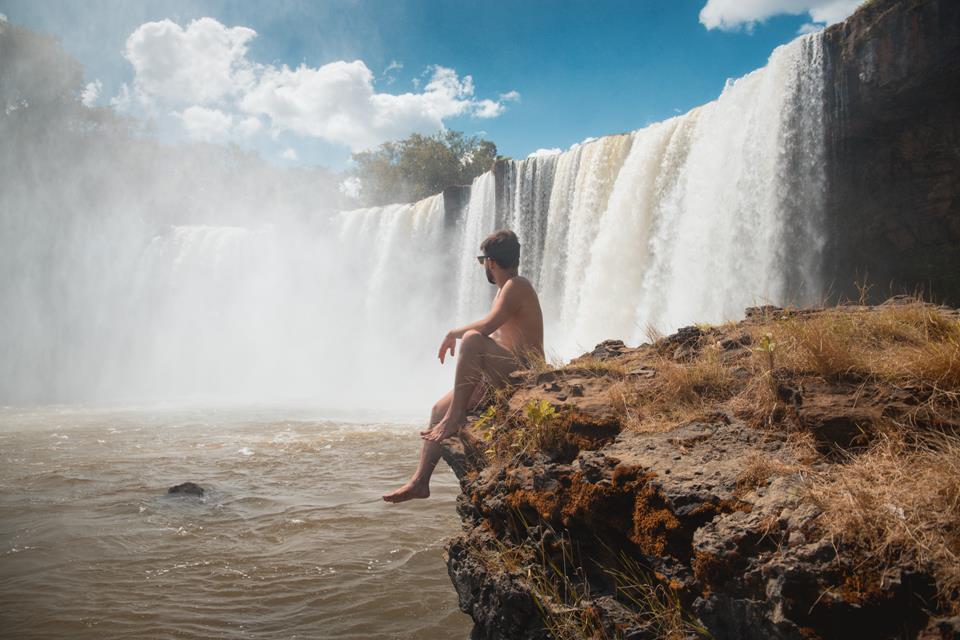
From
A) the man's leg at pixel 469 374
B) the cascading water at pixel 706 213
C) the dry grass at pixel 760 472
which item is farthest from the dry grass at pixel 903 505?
the cascading water at pixel 706 213

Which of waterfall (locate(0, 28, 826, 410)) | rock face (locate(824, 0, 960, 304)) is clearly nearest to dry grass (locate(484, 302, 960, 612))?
waterfall (locate(0, 28, 826, 410))

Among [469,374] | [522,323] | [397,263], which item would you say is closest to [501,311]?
[522,323]

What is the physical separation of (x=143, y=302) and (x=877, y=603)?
119 ft

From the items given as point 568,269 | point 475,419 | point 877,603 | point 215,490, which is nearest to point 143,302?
point 568,269

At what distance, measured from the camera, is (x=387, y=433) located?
1006 cm

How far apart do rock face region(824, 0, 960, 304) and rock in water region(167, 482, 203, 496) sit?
45.1ft

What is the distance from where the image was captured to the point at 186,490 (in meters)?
5.73

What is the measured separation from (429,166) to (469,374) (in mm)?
46523

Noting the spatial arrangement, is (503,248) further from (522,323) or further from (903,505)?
(903,505)

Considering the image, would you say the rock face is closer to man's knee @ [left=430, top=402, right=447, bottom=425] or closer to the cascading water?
the cascading water

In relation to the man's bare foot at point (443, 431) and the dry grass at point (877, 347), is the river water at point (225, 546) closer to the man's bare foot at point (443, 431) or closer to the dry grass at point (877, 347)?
the man's bare foot at point (443, 431)

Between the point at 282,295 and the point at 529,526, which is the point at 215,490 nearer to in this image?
the point at 529,526

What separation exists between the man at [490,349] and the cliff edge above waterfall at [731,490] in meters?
0.19

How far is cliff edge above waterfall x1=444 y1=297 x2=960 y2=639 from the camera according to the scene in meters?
1.48
